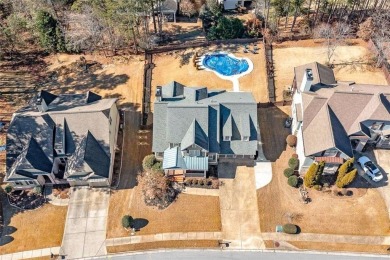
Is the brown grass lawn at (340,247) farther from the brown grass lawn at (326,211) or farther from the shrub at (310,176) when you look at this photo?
the shrub at (310,176)

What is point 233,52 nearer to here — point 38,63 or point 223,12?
point 223,12

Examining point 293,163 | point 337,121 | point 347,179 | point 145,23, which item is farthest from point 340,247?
point 145,23

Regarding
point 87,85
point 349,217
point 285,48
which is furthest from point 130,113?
point 349,217

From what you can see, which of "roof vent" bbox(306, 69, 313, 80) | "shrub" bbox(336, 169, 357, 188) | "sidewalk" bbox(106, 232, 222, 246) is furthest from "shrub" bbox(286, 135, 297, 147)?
"sidewalk" bbox(106, 232, 222, 246)

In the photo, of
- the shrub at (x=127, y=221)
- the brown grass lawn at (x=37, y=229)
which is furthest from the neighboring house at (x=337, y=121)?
the brown grass lawn at (x=37, y=229)

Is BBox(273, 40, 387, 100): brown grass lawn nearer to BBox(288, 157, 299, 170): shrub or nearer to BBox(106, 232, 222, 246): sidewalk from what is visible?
BBox(288, 157, 299, 170): shrub
